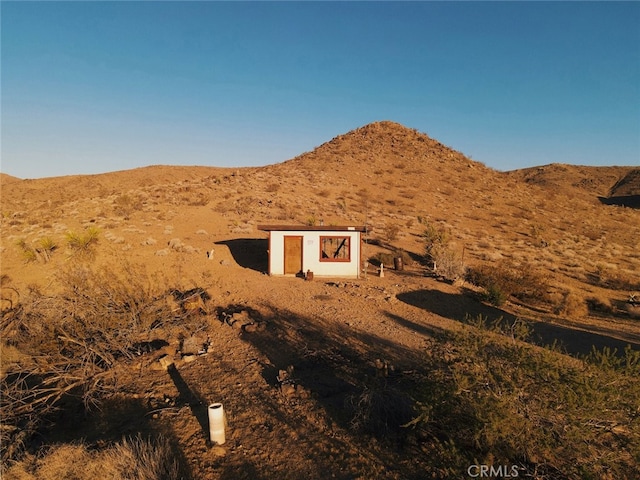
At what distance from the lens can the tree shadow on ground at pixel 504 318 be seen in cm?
1137

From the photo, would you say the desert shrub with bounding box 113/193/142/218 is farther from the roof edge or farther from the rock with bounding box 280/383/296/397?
the rock with bounding box 280/383/296/397

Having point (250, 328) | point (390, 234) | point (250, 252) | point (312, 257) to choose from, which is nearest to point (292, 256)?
point (312, 257)

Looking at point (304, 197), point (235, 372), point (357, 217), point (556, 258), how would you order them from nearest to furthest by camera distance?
1. point (235, 372)
2. point (556, 258)
3. point (357, 217)
4. point (304, 197)

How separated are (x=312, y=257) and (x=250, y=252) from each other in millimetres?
5381

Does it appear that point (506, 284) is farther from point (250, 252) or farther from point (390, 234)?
point (250, 252)

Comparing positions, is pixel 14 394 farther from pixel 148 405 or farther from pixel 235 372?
pixel 235 372

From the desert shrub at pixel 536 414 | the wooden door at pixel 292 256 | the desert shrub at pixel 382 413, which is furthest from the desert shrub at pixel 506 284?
the desert shrub at pixel 536 414

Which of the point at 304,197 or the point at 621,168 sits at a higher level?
the point at 621,168

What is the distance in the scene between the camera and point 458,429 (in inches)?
224

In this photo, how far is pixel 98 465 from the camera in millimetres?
5035

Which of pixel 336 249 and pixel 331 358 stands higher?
pixel 336 249

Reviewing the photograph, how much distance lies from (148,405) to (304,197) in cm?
2958

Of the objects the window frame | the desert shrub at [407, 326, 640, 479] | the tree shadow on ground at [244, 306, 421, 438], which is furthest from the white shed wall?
the desert shrub at [407, 326, 640, 479]

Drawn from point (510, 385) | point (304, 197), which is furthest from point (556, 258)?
point (510, 385)
